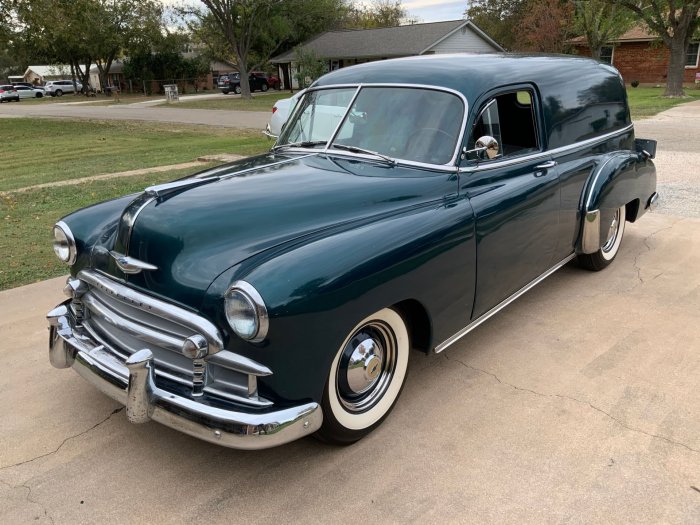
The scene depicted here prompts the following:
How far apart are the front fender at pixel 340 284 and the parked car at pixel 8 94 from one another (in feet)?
182

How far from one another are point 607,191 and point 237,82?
39875mm

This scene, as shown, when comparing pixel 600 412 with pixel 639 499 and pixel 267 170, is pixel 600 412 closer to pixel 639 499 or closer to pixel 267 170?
pixel 639 499

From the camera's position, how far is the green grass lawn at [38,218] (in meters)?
5.14

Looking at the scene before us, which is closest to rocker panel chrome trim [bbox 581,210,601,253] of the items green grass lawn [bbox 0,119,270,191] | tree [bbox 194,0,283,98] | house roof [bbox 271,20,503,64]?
green grass lawn [bbox 0,119,270,191]

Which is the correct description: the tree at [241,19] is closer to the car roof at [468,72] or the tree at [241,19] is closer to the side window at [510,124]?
the car roof at [468,72]

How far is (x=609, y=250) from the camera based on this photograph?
5.00 metres

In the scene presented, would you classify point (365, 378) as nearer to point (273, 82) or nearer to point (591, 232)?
point (591, 232)

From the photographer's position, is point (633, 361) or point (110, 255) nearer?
point (110, 255)

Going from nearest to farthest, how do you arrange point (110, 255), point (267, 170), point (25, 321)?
point (110, 255)
point (267, 170)
point (25, 321)

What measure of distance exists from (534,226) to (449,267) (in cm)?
100

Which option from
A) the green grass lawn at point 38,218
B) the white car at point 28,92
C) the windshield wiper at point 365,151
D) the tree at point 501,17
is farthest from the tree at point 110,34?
the windshield wiper at point 365,151

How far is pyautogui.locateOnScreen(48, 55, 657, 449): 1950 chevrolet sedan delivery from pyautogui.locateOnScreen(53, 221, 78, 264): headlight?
0.5 inches

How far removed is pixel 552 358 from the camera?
3.50 m

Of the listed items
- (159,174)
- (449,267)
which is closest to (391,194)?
(449,267)
